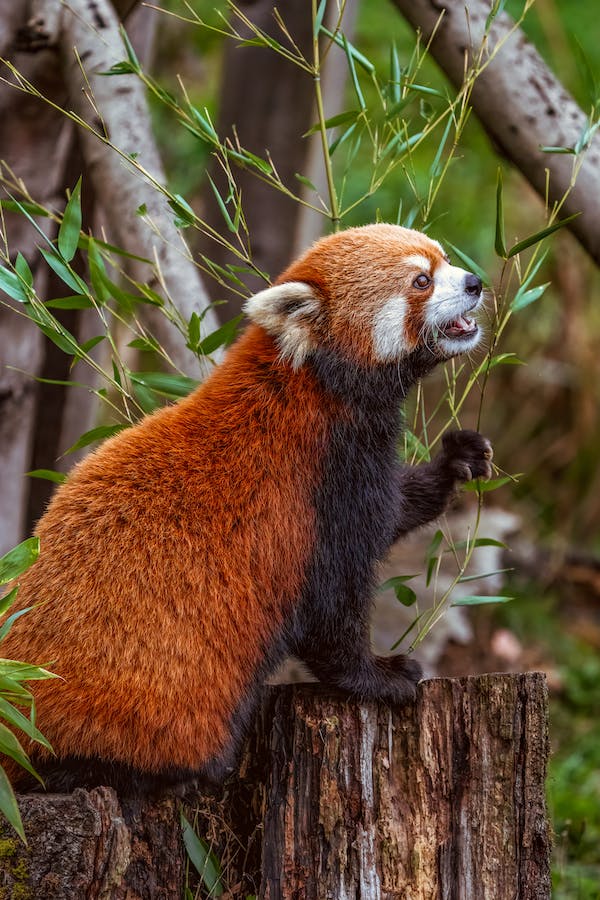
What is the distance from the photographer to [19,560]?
81.7 inches

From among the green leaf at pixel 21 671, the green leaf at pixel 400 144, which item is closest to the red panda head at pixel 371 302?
the green leaf at pixel 400 144

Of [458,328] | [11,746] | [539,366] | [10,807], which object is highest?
[539,366]

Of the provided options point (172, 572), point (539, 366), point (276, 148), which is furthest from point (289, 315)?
point (539, 366)

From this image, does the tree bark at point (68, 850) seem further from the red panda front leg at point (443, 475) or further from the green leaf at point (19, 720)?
the red panda front leg at point (443, 475)

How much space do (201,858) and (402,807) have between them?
50cm

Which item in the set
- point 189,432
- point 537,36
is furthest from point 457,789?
point 537,36

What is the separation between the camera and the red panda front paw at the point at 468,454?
9.50 feet

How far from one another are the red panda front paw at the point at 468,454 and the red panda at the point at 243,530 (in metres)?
0.28

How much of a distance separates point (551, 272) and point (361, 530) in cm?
570

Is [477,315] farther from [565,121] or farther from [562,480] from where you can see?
[562,480]

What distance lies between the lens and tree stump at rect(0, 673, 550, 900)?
2.35m

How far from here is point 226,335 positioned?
292cm

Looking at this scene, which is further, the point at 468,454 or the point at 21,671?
the point at 468,454

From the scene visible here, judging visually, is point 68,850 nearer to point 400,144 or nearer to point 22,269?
point 22,269
